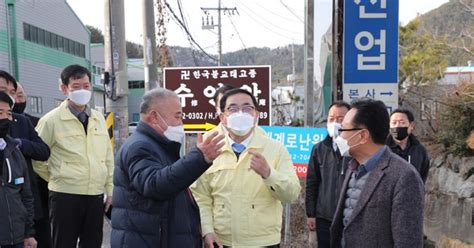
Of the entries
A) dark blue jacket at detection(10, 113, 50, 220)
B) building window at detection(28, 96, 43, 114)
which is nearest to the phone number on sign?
dark blue jacket at detection(10, 113, 50, 220)

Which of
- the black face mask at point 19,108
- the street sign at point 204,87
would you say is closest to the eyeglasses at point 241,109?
the black face mask at point 19,108

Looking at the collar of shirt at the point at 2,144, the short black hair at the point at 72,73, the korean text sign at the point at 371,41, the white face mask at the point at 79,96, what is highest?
the korean text sign at the point at 371,41

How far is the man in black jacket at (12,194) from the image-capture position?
323 cm

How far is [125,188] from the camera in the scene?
257cm

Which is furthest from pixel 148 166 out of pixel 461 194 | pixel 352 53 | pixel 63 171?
pixel 461 194

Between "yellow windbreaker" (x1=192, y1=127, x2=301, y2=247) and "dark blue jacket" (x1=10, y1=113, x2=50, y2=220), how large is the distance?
143 centimetres

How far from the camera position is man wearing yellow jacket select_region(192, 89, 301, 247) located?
3047 millimetres

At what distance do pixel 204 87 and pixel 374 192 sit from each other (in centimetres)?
414

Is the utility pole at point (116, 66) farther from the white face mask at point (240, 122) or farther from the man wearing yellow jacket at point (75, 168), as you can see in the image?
the white face mask at point (240, 122)

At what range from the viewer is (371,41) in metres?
4.35

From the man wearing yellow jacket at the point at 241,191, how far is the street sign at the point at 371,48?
63.8 inches

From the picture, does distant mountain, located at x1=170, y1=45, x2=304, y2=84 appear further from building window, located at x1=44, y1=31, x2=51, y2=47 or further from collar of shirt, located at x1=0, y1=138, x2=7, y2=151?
collar of shirt, located at x1=0, y1=138, x2=7, y2=151

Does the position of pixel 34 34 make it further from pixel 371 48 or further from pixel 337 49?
pixel 371 48

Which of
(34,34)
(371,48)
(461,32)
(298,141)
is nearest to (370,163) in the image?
(371,48)
